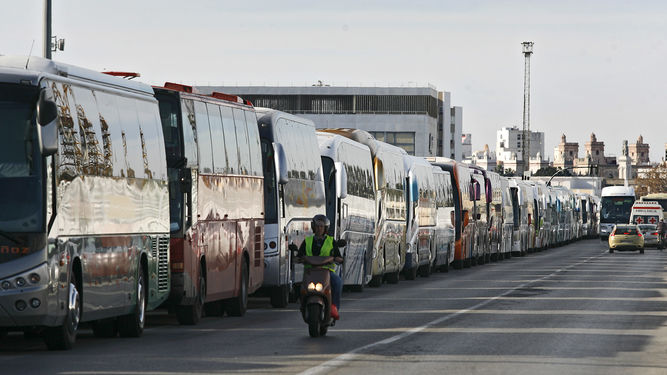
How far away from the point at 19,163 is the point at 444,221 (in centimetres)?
3433

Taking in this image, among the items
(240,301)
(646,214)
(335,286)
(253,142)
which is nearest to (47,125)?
(335,286)

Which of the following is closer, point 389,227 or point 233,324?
point 233,324

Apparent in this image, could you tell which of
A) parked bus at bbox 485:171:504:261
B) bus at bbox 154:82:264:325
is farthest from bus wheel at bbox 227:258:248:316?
parked bus at bbox 485:171:504:261

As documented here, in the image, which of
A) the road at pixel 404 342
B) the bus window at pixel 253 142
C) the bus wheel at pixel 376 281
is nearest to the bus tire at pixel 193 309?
the road at pixel 404 342

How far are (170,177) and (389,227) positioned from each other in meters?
17.2

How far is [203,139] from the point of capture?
2164 cm

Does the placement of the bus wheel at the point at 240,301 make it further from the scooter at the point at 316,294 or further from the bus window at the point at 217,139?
the scooter at the point at 316,294

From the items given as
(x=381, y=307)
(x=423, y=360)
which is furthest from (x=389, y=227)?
(x=423, y=360)

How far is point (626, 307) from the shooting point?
89.1 feet

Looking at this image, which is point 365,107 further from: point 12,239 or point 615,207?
point 12,239

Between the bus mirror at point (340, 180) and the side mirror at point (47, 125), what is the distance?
50.2 feet

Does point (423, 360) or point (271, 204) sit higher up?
point (271, 204)

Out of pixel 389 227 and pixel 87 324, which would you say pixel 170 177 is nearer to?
pixel 87 324

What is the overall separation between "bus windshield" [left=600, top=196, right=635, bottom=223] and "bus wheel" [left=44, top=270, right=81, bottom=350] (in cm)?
9232
